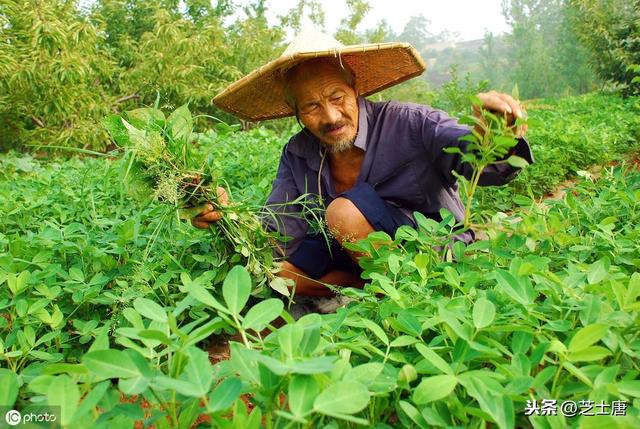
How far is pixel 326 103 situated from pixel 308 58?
208 millimetres

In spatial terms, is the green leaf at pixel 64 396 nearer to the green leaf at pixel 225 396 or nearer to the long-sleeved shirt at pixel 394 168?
the green leaf at pixel 225 396

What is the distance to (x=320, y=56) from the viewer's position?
6.61 ft

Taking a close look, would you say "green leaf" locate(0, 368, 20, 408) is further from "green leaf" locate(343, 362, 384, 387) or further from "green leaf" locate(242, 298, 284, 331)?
"green leaf" locate(343, 362, 384, 387)

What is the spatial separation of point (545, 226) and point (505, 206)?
2247 millimetres

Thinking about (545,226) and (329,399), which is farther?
(545,226)

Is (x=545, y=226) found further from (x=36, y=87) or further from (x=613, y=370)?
(x=36, y=87)

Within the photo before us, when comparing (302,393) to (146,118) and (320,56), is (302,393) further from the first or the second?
(320,56)

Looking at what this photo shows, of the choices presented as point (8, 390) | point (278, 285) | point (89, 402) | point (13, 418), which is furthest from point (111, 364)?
point (278, 285)

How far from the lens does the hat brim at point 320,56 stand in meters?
2.03

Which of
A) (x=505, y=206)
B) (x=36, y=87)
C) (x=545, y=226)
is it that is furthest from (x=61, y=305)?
(x=36, y=87)

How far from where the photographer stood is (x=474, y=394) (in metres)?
0.68

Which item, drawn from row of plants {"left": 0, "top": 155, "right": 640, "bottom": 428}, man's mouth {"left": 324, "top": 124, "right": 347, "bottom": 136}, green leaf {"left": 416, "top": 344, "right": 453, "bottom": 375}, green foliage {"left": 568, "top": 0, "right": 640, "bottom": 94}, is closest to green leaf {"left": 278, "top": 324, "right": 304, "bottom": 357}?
row of plants {"left": 0, "top": 155, "right": 640, "bottom": 428}

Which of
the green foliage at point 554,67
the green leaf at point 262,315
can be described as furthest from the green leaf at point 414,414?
the green foliage at point 554,67

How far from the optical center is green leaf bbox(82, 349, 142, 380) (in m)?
0.66
